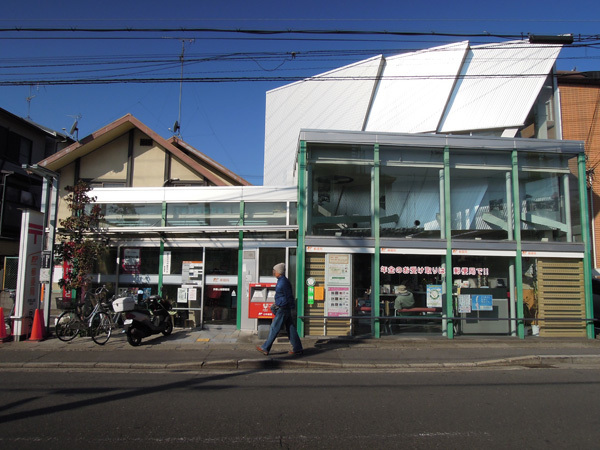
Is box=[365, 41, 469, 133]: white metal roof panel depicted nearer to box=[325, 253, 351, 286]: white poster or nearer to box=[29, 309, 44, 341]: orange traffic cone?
box=[325, 253, 351, 286]: white poster

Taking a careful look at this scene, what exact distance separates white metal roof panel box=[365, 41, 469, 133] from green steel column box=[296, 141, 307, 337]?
10.3 m

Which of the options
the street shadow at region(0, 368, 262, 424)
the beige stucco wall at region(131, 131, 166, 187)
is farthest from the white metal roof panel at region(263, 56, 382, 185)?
the street shadow at region(0, 368, 262, 424)

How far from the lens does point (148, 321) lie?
31.3ft

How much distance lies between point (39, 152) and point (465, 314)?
65.3 ft

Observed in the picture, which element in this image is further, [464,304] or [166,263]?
[166,263]

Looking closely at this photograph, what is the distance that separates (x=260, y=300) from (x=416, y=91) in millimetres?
13797

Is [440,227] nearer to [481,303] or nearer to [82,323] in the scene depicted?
[481,303]

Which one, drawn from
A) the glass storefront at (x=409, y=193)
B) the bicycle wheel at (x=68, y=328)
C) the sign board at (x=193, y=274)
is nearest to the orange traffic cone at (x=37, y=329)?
the bicycle wheel at (x=68, y=328)

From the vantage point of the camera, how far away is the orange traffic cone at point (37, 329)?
31.6 feet

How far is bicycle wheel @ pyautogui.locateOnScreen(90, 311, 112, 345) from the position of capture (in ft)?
31.0

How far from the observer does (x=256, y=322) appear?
11.4 metres

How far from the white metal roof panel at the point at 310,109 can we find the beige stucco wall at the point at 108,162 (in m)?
9.05

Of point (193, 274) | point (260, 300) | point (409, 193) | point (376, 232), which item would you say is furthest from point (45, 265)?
point (409, 193)

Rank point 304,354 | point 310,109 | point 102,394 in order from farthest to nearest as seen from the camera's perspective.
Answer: point 310,109 → point 304,354 → point 102,394
